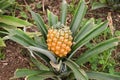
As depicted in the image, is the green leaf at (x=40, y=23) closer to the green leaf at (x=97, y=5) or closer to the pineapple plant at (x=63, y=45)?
the pineapple plant at (x=63, y=45)

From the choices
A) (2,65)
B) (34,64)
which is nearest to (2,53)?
(2,65)

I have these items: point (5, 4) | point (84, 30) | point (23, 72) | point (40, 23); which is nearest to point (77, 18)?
point (84, 30)

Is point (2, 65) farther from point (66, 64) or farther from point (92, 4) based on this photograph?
point (92, 4)

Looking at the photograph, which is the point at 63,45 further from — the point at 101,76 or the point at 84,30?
the point at 101,76

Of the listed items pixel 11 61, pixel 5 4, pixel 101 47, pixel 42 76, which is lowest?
pixel 11 61

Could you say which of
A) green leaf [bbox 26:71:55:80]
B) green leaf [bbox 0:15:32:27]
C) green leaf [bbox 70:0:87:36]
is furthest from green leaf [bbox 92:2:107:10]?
green leaf [bbox 26:71:55:80]

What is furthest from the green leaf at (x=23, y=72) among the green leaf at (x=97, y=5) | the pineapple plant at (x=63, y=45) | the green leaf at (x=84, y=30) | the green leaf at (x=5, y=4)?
the green leaf at (x=97, y=5)

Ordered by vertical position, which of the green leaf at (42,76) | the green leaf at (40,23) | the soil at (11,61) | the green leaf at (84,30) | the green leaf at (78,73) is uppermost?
the green leaf at (40,23)
